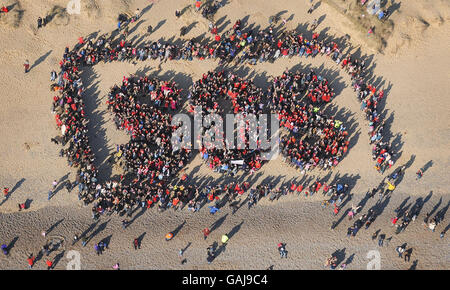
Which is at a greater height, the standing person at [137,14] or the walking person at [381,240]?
the standing person at [137,14]

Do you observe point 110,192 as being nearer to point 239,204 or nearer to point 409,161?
point 239,204

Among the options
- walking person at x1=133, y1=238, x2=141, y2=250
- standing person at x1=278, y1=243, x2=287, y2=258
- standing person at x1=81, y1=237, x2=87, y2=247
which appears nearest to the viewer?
walking person at x1=133, y1=238, x2=141, y2=250

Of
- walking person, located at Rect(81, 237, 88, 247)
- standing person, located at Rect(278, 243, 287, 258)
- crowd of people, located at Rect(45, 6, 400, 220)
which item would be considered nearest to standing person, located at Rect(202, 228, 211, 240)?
crowd of people, located at Rect(45, 6, 400, 220)

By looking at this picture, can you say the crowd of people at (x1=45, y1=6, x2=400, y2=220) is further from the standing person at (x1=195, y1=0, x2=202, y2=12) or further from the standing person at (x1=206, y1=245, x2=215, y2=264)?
the standing person at (x1=206, y1=245, x2=215, y2=264)

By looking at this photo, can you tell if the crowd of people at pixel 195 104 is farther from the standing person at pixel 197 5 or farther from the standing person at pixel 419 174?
the standing person at pixel 197 5

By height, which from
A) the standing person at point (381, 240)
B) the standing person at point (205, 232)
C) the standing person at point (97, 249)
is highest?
the standing person at point (381, 240)

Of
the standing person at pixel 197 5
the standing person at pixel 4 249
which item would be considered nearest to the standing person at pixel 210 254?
the standing person at pixel 4 249

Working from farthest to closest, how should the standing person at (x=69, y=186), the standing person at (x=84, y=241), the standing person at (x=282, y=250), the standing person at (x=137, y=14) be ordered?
the standing person at (x=137, y=14), the standing person at (x=69, y=186), the standing person at (x=282, y=250), the standing person at (x=84, y=241)

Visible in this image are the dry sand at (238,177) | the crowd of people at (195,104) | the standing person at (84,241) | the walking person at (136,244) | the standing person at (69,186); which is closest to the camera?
the walking person at (136,244)

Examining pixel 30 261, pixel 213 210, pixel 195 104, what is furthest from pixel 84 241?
pixel 195 104

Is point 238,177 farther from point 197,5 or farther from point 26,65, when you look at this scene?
point 26,65
